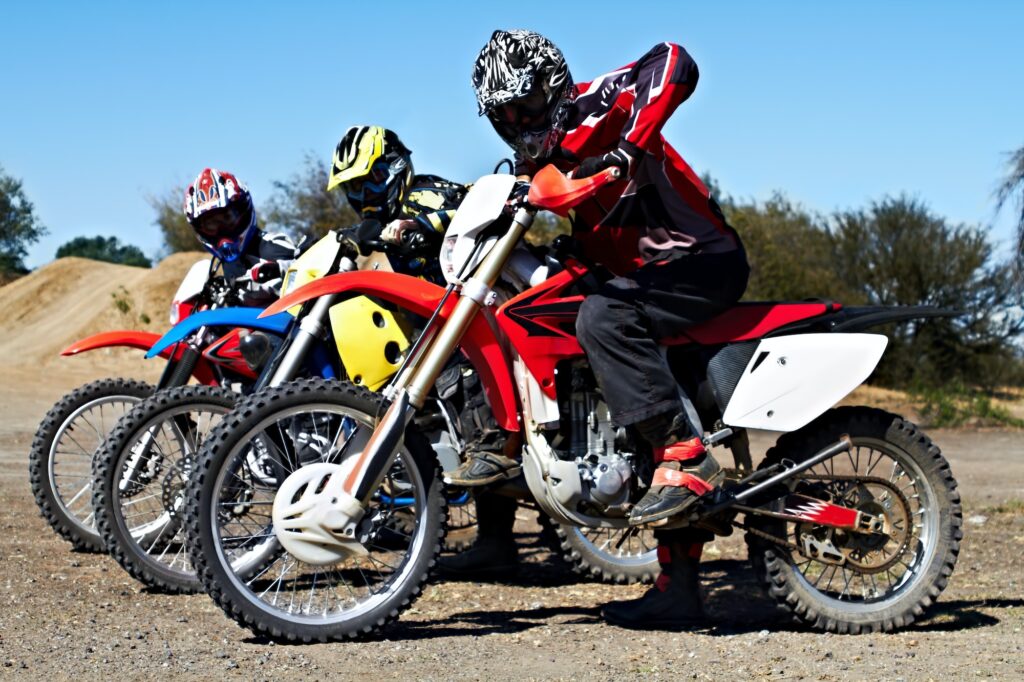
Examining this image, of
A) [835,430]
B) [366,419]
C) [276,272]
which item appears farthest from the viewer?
[276,272]

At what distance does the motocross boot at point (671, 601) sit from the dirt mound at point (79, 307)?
64.8 ft

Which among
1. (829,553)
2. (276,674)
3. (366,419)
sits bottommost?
(276,674)

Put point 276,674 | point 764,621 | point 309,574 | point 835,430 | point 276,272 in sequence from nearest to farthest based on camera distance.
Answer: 1. point 276,674
2. point 835,430
3. point 764,621
4. point 309,574
5. point 276,272

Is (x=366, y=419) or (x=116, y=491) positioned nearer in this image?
(x=366, y=419)

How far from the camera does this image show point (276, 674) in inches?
172

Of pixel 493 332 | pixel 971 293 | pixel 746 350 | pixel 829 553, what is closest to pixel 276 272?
pixel 493 332

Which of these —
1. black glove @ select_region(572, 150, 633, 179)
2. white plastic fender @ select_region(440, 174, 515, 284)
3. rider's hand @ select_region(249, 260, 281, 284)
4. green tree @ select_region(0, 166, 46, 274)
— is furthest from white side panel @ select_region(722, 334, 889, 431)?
green tree @ select_region(0, 166, 46, 274)

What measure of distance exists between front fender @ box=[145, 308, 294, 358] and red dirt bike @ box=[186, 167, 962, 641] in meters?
0.93

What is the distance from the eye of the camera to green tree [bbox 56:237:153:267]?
2469 inches

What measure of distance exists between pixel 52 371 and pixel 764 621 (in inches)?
828

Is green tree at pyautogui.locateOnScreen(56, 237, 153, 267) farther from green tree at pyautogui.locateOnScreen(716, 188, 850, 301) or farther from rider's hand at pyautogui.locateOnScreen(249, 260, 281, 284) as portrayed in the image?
rider's hand at pyautogui.locateOnScreen(249, 260, 281, 284)

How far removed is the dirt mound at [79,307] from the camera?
26703 mm

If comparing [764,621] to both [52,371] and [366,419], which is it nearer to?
[366,419]

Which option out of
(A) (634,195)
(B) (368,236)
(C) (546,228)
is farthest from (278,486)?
(C) (546,228)
